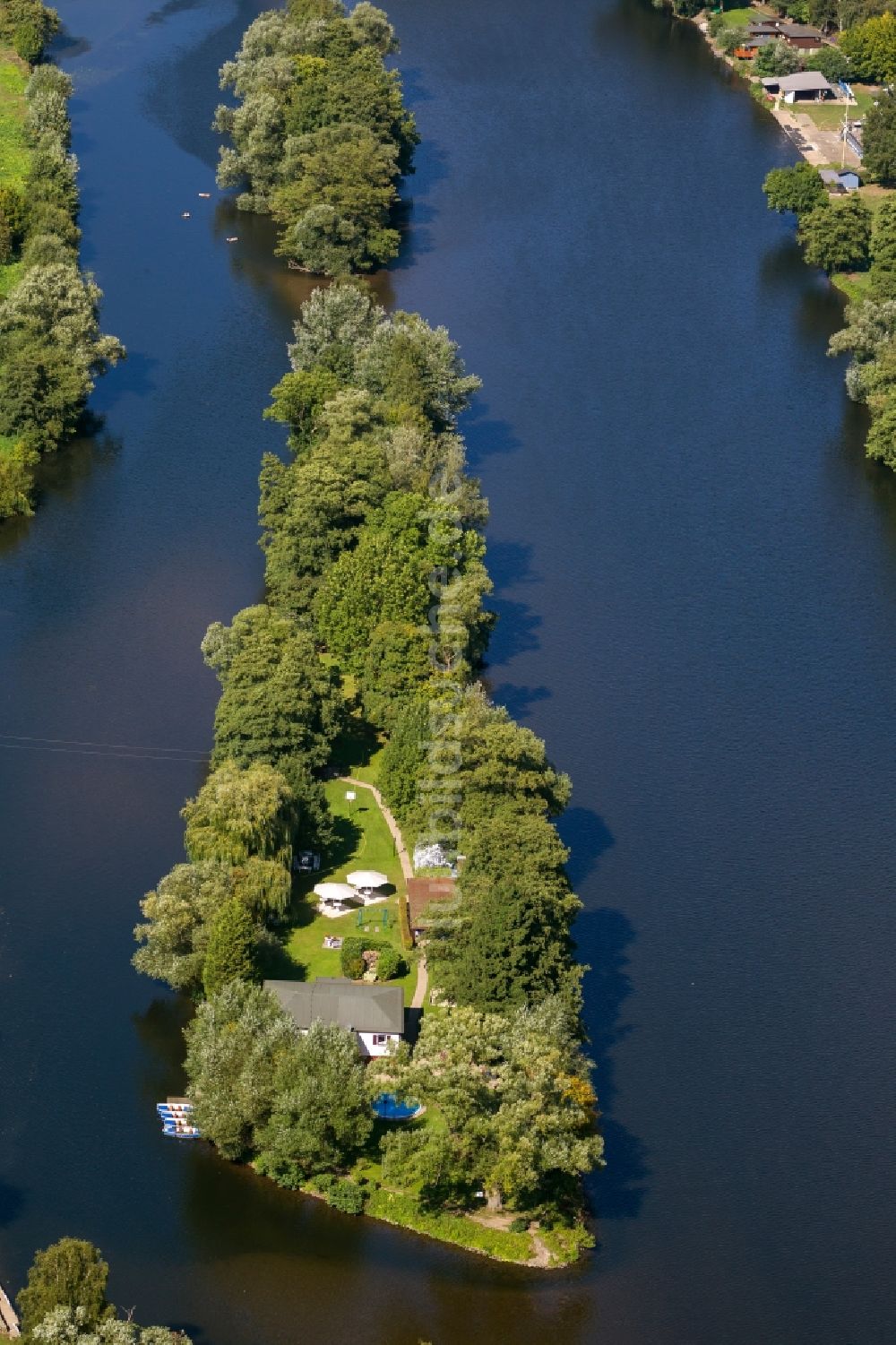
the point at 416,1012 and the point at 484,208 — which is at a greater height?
the point at 484,208

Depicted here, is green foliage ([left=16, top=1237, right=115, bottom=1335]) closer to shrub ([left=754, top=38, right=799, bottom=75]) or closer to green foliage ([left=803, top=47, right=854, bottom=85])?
green foliage ([left=803, top=47, right=854, bottom=85])

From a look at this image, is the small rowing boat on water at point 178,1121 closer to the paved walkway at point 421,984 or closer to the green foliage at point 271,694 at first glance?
the paved walkway at point 421,984

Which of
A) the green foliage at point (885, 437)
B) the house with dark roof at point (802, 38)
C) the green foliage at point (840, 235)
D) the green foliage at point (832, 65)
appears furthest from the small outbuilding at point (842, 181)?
the green foliage at point (885, 437)

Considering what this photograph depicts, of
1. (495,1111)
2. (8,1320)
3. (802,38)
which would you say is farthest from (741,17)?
(8,1320)

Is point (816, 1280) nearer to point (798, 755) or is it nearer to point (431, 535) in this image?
point (798, 755)

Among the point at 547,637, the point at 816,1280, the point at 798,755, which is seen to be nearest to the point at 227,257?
the point at 547,637

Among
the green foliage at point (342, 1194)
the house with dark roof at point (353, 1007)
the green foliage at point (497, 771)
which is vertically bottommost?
the green foliage at point (342, 1194)
